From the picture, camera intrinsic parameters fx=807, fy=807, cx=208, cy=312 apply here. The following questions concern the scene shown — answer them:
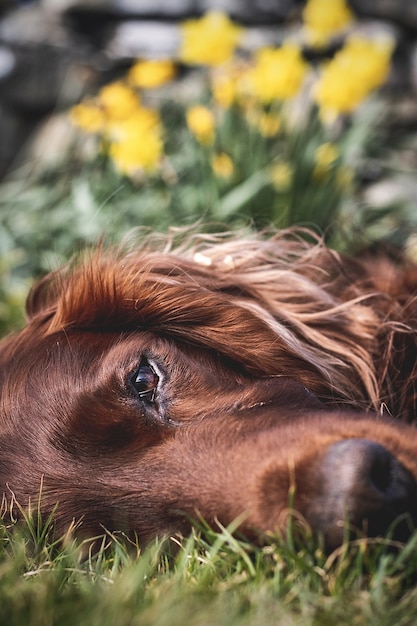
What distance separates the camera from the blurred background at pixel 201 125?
4.57 meters

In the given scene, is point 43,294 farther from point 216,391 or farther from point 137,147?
point 137,147

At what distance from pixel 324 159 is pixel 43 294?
2.34 m

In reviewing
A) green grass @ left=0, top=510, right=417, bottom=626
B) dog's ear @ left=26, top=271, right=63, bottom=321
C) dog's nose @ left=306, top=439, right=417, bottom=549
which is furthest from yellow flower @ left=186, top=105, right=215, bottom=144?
dog's nose @ left=306, top=439, right=417, bottom=549

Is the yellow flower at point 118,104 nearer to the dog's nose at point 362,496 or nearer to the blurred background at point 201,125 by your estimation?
the blurred background at point 201,125

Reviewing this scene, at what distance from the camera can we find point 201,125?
4.93 metres

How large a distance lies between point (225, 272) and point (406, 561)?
4.88 feet

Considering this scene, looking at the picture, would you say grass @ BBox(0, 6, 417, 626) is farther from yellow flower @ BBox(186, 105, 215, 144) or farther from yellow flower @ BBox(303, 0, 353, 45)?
yellow flower @ BBox(303, 0, 353, 45)

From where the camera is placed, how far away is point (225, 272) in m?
2.94

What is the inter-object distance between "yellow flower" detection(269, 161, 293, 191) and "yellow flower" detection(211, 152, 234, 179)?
0.25m

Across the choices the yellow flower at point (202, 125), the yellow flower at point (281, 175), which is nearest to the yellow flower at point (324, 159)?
the yellow flower at point (281, 175)

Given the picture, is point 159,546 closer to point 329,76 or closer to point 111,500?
point 111,500

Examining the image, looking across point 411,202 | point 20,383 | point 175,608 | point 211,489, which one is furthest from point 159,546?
point 411,202

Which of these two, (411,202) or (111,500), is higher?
(111,500)

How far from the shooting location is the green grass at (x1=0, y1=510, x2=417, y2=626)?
1.39 meters
